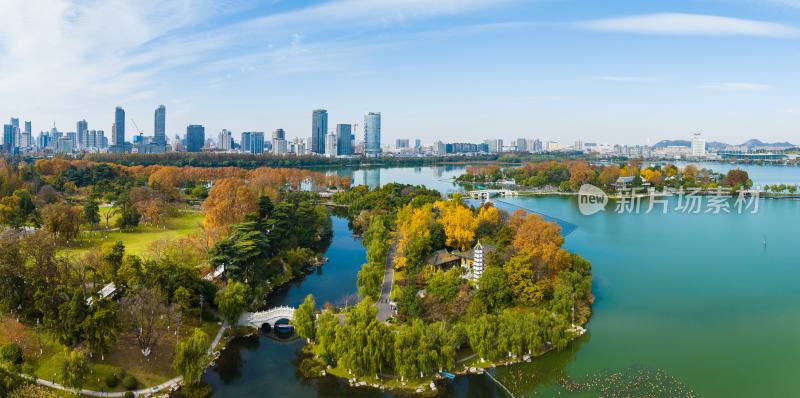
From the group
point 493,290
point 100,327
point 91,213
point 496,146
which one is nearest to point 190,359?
point 100,327

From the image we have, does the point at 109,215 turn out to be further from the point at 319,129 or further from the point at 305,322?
the point at 319,129

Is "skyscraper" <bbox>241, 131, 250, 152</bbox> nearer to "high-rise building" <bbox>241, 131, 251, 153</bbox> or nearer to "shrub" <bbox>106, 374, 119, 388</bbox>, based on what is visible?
"high-rise building" <bbox>241, 131, 251, 153</bbox>

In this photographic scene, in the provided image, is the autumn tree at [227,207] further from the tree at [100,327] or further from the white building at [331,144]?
the white building at [331,144]

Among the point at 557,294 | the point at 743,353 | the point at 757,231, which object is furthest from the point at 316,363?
the point at 757,231

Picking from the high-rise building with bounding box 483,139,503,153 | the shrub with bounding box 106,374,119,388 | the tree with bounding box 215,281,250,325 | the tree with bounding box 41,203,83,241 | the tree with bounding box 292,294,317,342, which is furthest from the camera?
the high-rise building with bounding box 483,139,503,153

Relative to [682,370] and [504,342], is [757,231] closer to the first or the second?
[682,370]

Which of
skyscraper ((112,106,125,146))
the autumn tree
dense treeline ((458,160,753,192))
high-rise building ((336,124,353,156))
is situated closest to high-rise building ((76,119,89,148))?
skyscraper ((112,106,125,146))
